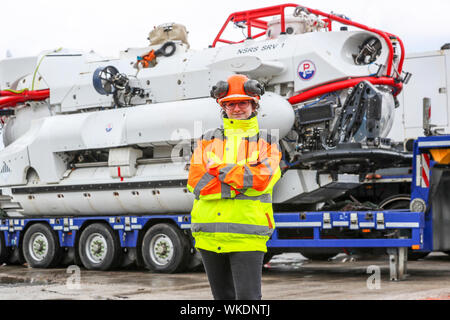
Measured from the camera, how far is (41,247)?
14156 mm

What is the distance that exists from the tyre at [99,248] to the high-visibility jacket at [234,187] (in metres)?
8.42

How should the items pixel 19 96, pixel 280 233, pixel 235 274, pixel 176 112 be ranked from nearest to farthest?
pixel 235 274 → pixel 280 233 → pixel 176 112 → pixel 19 96

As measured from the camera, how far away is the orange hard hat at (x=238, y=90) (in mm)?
4785

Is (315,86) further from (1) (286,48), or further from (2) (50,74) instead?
(2) (50,74)

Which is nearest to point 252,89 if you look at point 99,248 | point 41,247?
point 99,248

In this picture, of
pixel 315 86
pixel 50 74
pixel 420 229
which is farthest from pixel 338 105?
pixel 50 74

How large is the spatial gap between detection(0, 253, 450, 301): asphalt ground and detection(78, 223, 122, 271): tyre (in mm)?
195

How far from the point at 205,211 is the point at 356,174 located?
7.43m

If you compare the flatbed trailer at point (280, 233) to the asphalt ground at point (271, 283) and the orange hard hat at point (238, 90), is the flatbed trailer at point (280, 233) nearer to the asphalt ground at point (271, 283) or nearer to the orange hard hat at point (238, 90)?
the asphalt ground at point (271, 283)

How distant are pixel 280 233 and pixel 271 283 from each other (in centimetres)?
115

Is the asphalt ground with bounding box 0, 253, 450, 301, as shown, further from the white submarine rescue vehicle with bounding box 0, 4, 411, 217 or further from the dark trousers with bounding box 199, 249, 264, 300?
the dark trousers with bounding box 199, 249, 264, 300

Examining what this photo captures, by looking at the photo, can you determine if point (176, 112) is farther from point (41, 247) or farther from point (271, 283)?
point (41, 247)

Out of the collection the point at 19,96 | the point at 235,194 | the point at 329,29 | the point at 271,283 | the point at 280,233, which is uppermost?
the point at 329,29

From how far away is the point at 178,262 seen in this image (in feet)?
39.7
